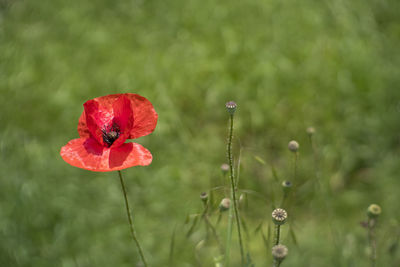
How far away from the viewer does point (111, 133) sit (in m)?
1.07

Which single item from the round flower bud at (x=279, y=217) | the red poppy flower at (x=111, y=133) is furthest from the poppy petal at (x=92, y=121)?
the round flower bud at (x=279, y=217)

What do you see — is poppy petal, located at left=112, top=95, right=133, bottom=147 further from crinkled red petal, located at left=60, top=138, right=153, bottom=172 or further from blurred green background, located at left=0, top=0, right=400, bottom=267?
blurred green background, located at left=0, top=0, right=400, bottom=267

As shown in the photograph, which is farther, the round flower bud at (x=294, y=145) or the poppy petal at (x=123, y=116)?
the round flower bud at (x=294, y=145)

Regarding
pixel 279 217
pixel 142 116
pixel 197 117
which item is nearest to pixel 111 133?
pixel 142 116

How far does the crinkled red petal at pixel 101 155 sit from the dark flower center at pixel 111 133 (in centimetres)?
6

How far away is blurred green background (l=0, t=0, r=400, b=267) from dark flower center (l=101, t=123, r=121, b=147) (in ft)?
1.92

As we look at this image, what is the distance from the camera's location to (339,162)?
6.84 ft

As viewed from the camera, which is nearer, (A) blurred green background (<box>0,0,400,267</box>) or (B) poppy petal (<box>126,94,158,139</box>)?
(B) poppy petal (<box>126,94,158,139</box>)

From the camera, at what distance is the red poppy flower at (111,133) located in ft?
3.09

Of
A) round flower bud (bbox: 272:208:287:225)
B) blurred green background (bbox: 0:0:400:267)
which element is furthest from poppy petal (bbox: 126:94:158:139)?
blurred green background (bbox: 0:0:400:267)

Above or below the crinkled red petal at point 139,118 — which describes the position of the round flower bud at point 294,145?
below

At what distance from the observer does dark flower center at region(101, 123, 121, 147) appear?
3.51 ft

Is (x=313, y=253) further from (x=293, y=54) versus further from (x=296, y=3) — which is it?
(x=296, y=3)

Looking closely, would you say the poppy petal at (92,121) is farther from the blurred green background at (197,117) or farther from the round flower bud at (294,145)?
the blurred green background at (197,117)
